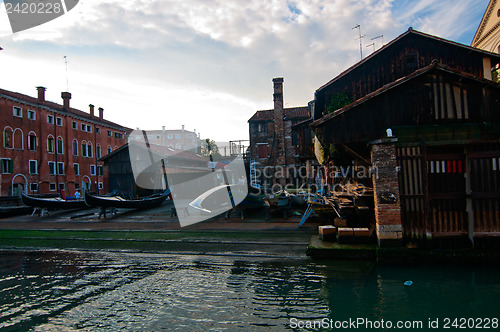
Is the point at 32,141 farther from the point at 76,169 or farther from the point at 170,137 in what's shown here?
the point at 170,137

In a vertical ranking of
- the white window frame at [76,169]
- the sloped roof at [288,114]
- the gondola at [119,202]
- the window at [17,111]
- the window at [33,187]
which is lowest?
the gondola at [119,202]

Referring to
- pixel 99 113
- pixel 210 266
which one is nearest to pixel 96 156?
pixel 99 113

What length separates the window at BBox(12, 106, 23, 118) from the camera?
31.1 m

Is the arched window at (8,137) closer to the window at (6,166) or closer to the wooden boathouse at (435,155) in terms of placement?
the window at (6,166)

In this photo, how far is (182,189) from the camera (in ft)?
103

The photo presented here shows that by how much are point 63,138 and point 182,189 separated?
18645mm

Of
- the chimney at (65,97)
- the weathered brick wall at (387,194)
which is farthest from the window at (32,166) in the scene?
the weathered brick wall at (387,194)

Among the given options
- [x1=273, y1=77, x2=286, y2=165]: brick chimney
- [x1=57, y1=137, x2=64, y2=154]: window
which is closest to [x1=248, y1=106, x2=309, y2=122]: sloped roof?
[x1=273, y1=77, x2=286, y2=165]: brick chimney

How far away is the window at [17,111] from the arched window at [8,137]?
72.0 inches

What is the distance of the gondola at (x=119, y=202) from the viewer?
1719 centimetres

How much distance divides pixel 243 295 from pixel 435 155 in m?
6.31

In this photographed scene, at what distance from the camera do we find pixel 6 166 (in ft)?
97.2

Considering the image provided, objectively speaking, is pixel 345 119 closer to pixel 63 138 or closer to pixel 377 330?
pixel 377 330

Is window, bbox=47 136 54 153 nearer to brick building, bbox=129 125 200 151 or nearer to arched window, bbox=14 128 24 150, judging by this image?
arched window, bbox=14 128 24 150
